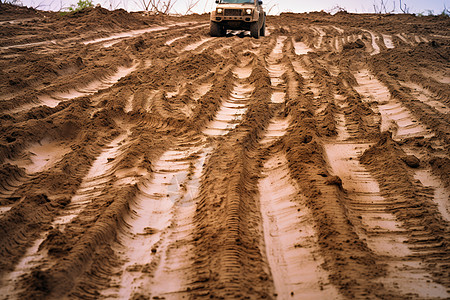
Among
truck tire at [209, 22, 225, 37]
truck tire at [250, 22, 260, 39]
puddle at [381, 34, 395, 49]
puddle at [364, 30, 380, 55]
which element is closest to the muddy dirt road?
puddle at [364, 30, 380, 55]

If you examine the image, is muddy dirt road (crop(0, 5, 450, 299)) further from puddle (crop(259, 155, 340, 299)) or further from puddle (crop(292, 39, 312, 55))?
puddle (crop(292, 39, 312, 55))

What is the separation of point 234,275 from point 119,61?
8511mm

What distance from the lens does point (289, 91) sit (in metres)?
8.59

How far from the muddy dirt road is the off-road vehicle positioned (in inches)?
230

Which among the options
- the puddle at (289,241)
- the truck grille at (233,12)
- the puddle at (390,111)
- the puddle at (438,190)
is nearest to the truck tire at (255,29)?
the truck grille at (233,12)

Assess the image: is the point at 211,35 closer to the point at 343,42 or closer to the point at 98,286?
the point at 343,42

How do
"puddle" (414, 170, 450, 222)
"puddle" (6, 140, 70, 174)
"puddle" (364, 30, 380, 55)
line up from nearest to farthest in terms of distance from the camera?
"puddle" (414, 170, 450, 222), "puddle" (6, 140, 70, 174), "puddle" (364, 30, 380, 55)

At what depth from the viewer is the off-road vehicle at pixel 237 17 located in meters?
16.0

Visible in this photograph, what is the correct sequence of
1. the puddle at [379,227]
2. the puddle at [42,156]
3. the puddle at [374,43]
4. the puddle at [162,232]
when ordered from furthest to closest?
the puddle at [374,43] < the puddle at [42,156] < the puddle at [162,232] < the puddle at [379,227]

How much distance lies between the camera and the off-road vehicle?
1602 centimetres

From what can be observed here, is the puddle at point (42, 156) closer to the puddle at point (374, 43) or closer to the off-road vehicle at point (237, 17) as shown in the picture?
the puddle at point (374, 43)

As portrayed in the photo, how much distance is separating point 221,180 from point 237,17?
475 inches

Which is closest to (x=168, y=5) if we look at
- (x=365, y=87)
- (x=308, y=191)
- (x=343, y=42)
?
(x=343, y=42)

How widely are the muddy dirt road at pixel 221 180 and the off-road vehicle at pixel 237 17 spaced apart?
5.84 metres
